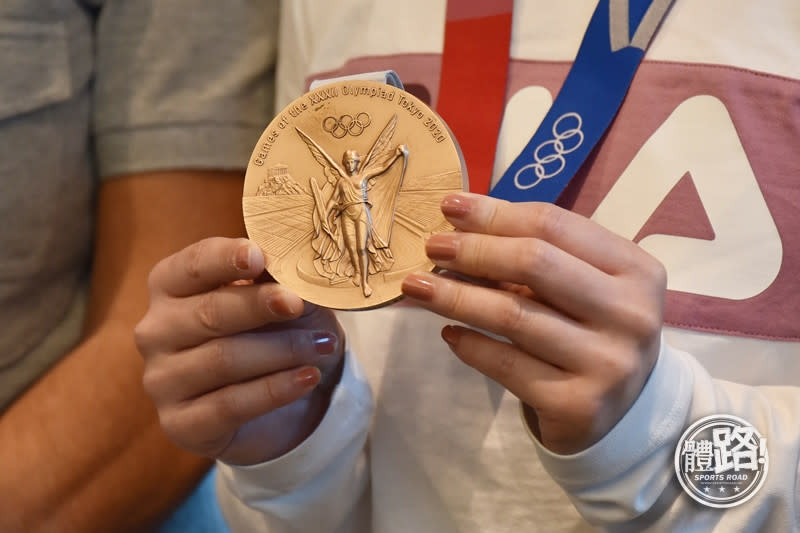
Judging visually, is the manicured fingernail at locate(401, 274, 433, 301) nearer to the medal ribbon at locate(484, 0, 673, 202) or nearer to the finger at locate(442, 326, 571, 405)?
the finger at locate(442, 326, 571, 405)

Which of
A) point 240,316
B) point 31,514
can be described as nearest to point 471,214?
point 240,316

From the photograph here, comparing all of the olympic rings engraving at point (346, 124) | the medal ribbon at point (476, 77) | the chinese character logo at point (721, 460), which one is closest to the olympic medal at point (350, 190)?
the olympic rings engraving at point (346, 124)

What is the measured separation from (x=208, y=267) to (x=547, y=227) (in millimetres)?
273

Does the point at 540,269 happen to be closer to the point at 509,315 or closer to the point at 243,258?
the point at 509,315

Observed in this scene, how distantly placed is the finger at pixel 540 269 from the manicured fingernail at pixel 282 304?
0.40 ft

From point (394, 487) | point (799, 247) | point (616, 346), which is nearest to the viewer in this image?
point (616, 346)

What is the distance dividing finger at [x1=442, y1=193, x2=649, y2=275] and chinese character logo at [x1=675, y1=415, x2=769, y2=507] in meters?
0.17

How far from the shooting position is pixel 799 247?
62cm

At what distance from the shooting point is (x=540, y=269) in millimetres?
499

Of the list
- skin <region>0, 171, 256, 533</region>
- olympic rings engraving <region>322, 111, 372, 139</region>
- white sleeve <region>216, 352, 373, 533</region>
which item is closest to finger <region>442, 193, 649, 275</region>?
olympic rings engraving <region>322, 111, 372, 139</region>

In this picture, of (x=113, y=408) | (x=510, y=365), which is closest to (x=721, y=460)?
(x=510, y=365)

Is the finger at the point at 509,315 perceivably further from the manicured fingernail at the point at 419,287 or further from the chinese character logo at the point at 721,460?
the chinese character logo at the point at 721,460

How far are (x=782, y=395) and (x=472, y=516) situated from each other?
31cm

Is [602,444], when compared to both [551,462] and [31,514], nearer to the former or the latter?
[551,462]
